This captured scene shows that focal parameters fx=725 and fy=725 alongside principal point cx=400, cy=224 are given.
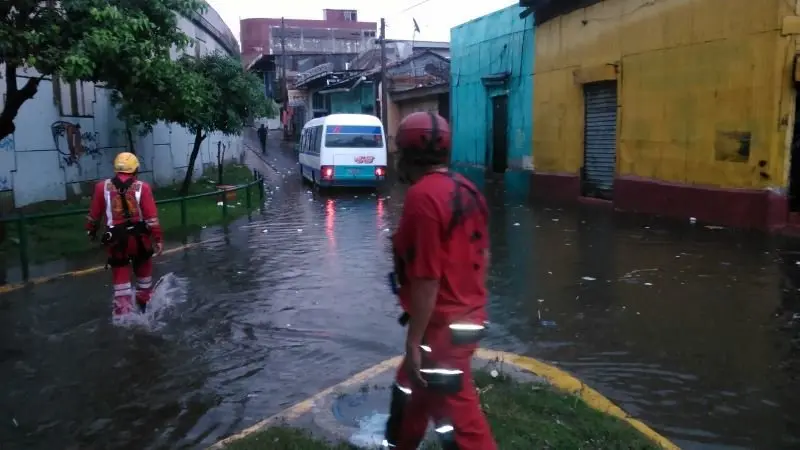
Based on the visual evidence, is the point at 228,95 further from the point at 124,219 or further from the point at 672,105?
the point at 124,219

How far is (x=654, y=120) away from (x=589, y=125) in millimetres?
2591

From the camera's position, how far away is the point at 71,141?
15719mm

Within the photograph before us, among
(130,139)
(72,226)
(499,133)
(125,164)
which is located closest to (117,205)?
(125,164)

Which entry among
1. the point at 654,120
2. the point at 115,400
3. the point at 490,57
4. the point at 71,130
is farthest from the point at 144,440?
the point at 490,57

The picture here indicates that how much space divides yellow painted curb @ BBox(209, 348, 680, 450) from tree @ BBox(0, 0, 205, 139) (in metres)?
5.67

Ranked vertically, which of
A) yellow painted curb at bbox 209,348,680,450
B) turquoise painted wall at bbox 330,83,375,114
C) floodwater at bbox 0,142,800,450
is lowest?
floodwater at bbox 0,142,800,450

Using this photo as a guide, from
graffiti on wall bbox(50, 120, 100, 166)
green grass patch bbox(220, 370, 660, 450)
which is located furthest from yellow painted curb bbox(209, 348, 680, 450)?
graffiti on wall bbox(50, 120, 100, 166)

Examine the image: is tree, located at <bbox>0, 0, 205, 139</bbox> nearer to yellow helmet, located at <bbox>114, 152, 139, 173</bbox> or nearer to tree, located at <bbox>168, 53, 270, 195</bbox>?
yellow helmet, located at <bbox>114, 152, 139, 173</bbox>

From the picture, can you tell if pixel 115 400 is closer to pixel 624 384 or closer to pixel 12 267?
pixel 624 384

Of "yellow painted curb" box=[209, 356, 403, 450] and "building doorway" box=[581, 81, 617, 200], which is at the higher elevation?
"building doorway" box=[581, 81, 617, 200]

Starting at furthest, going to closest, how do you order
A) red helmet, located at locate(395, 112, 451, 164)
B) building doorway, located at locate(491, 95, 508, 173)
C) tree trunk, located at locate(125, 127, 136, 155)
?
building doorway, located at locate(491, 95, 508, 173)
tree trunk, located at locate(125, 127, 136, 155)
red helmet, located at locate(395, 112, 451, 164)

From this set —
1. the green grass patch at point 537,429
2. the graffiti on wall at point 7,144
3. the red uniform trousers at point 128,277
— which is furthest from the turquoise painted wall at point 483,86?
the green grass patch at point 537,429

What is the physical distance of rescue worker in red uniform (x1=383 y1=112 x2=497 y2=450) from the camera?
2.89 m

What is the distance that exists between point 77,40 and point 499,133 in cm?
1477
